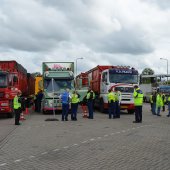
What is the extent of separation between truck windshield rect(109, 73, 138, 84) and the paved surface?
10.6 metres

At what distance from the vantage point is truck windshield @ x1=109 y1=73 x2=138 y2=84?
25203mm

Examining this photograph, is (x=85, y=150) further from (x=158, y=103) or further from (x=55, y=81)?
(x=158, y=103)

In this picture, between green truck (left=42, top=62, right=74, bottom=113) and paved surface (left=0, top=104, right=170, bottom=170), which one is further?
green truck (left=42, top=62, right=74, bottom=113)

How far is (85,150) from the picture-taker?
10.3 meters

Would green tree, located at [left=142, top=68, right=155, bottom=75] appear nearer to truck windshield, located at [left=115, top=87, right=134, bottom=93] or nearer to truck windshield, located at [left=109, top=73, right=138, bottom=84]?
truck windshield, located at [left=109, top=73, right=138, bottom=84]

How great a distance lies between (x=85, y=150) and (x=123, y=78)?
50.7 ft

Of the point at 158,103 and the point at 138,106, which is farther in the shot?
the point at 158,103

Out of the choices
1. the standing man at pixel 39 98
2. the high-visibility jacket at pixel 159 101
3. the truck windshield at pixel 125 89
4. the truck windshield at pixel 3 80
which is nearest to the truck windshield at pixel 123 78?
the truck windshield at pixel 125 89

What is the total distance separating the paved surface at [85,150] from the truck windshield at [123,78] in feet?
34.6

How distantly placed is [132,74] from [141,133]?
A: 11.8m

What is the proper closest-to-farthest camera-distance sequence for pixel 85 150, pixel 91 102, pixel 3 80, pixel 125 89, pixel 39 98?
1. pixel 85 150
2. pixel 3 80
3. pixel 91 102
4. pixel 125 89
5. pixel 39 98

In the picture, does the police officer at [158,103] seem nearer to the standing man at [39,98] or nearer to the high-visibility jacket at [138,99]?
the high-visibility jacket at [138,99]

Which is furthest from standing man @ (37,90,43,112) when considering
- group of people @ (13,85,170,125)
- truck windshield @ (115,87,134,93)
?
truck windshield @ (115,87,134,93)

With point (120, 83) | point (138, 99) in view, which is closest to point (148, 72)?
point (120, 83)
